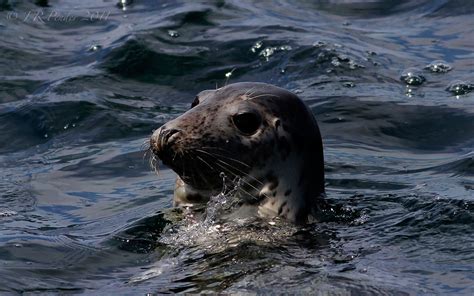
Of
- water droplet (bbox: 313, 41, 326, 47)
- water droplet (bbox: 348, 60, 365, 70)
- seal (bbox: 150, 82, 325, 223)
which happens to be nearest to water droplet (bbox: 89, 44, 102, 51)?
water droplet (bbox: 313, 41, 326, 47)

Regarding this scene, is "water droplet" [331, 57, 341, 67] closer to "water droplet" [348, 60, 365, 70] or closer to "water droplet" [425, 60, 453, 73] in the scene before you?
"water droplet" [348, 60, 365, 70]

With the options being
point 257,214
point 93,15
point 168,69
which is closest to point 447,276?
point 257,214

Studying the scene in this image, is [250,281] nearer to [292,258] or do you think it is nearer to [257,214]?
[292,258]

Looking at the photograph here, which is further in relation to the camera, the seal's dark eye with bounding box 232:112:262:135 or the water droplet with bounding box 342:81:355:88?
the water droplet with bounding box 342:81:355:88

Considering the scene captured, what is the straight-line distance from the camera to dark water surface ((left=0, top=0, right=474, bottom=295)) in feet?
23.1

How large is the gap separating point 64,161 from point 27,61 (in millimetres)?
3321

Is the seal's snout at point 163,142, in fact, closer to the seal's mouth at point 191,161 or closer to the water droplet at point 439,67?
the seal's mouth at point 191,161

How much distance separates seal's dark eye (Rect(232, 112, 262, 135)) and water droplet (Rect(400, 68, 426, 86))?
4725 mm

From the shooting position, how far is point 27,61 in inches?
531

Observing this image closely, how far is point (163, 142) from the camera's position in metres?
7.23

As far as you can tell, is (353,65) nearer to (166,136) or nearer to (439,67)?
(439,67)

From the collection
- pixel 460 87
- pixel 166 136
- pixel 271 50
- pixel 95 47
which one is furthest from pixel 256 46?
pixel 166 136

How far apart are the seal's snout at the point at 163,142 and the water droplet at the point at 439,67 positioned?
18.8 ft

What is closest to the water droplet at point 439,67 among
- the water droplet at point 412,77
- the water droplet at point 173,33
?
the water droplet at point 412,77
